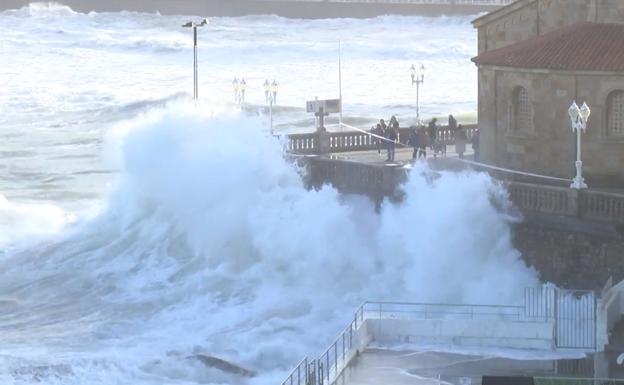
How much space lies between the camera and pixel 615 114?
40312 mm

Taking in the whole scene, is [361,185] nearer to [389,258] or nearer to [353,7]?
[389,258]

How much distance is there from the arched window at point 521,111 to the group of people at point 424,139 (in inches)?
92.0

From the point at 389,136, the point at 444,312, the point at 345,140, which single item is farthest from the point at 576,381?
the point at 345,140

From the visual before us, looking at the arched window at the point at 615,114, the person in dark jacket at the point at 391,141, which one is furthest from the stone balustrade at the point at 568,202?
the person in dark jacket at the point at 391,141

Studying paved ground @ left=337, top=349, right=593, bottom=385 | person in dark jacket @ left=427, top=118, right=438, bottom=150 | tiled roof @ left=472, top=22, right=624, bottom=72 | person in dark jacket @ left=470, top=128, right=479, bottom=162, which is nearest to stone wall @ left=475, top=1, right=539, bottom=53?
tiled roof @ left=472, top=22, right=624, bottom=72

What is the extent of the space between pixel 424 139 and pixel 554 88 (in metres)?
6.51

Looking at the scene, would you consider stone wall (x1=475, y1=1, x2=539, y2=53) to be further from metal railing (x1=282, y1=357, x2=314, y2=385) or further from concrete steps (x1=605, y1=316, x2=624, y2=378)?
metal railing (x1=282, y1=357, x2=314, y2=385)

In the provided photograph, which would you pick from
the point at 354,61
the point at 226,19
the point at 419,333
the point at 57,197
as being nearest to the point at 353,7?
the point at 226,19

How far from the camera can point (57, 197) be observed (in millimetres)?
59188

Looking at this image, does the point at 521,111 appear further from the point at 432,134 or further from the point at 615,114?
the point at 432,134

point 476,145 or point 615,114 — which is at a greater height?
point 615,114

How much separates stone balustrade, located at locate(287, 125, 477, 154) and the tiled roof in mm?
5798

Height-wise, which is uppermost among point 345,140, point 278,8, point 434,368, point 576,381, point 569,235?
point 278,8

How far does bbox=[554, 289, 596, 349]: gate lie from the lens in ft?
98.4
